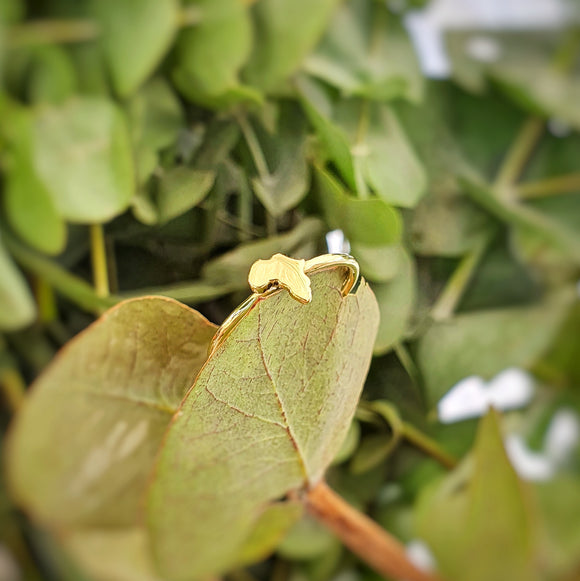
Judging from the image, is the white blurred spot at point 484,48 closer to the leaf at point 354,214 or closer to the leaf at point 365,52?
the leaf at point 365,52

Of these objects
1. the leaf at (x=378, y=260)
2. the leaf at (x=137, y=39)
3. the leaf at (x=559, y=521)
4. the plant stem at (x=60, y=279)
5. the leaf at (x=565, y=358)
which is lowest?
the leaf at (x=559, y=521)

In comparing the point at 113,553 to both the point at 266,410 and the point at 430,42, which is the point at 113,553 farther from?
the point at 430,42

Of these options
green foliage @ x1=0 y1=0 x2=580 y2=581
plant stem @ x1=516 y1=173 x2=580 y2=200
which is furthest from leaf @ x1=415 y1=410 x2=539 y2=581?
plant stem @ x1=516 y1=173 x2=580 y2=200

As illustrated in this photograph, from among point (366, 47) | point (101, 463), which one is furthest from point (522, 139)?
point (101, 463)

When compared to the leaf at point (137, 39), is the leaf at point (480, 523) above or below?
below

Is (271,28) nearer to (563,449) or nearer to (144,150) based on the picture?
(144,150)

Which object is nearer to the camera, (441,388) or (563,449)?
(441,388)

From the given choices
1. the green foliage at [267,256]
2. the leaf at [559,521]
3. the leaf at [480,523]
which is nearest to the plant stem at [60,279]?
the green foliage at [267,256]

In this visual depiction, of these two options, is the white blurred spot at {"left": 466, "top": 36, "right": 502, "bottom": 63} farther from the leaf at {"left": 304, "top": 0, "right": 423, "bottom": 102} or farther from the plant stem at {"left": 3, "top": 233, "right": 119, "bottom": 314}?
the plant stem at {"left": 3, "top": 233, "right": 119, "bottom": 314}
